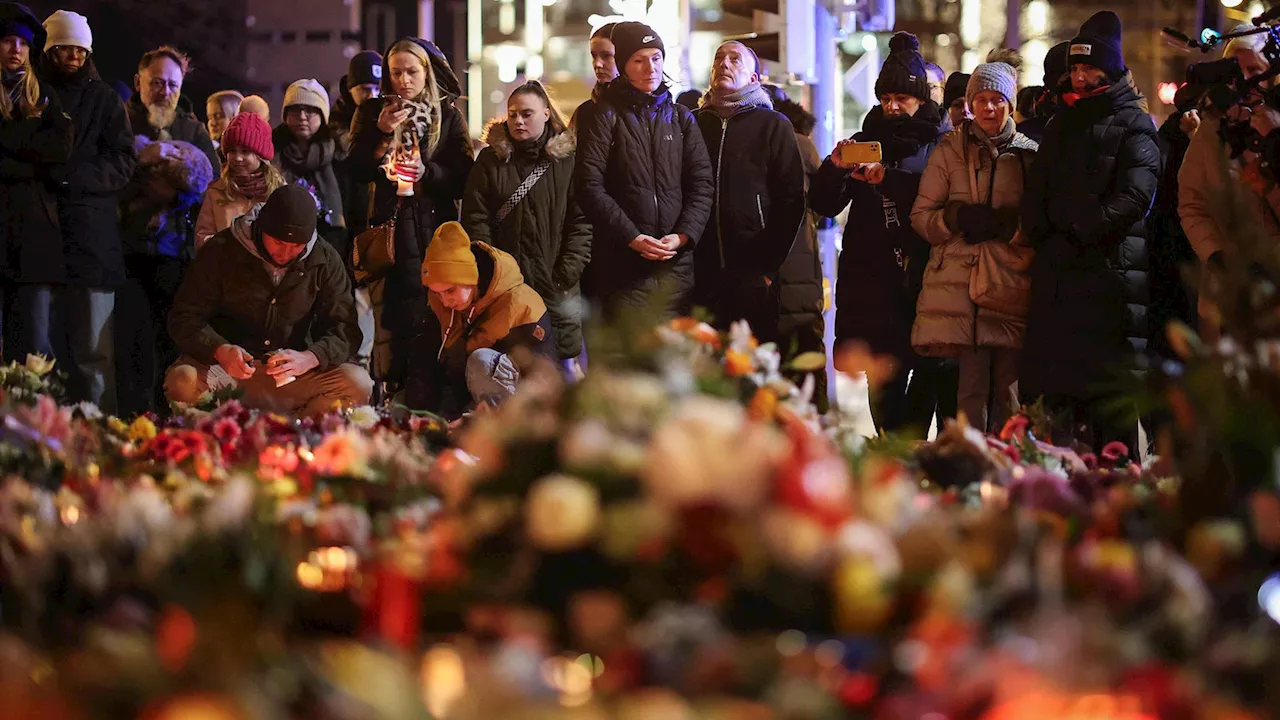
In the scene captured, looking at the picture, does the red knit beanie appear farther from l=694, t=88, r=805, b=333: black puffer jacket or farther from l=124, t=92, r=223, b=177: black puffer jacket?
l=694, t=88, r=805, b=333: black puffer jacket

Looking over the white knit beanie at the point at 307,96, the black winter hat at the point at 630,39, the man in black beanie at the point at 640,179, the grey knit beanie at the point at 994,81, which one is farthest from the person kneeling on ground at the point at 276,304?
the grey knit beanie at the point at 994,81

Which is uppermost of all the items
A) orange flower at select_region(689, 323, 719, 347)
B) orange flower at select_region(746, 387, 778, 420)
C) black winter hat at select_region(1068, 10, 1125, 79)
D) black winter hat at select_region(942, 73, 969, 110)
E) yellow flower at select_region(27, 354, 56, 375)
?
black winter hat at select_region(1068, 10, 1125, 79)

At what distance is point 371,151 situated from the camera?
24.1 ft

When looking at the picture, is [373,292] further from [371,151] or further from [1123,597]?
[1123,597]

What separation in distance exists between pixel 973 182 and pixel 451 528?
4.65 metres

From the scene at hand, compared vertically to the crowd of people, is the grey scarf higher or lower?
higher

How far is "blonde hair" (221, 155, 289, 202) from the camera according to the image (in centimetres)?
712

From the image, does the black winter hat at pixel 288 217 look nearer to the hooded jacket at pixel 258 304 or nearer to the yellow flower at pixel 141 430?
the hooded jacket at pixel 258 304

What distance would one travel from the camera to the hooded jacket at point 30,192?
22.3ft

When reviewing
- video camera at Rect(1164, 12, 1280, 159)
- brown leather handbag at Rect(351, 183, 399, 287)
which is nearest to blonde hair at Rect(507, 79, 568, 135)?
brown leather handbag at Rect(351, 183, 399, 287)

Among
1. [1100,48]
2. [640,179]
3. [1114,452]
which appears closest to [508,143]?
[640,179]

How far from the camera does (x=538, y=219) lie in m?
6.92

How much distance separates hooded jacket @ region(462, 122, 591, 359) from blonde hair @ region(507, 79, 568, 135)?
0.17 feet

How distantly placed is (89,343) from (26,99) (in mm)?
978
